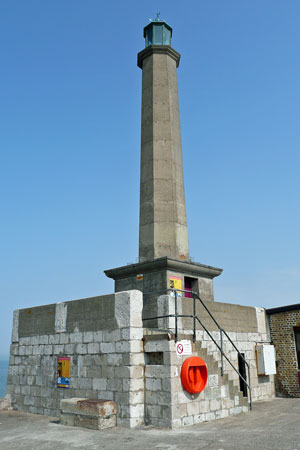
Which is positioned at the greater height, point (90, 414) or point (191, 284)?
point (191, 284)

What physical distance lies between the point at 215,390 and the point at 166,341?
2055 mm

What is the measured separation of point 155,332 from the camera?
10133mm

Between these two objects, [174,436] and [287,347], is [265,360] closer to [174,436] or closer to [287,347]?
[287,347]

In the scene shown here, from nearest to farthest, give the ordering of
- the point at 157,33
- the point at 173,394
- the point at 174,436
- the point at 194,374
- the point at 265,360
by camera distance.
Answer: the point at 174,436 < the point at 173,394 < the point at 194,374 < the point at 265,360 < the point at 157,33

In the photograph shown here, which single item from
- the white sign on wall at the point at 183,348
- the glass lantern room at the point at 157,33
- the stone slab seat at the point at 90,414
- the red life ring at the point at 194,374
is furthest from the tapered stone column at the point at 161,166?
the stone slab seat at the point at 90,414

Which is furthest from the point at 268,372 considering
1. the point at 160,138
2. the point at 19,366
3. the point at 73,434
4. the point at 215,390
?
the point at 160,138

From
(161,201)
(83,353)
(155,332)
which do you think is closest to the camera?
(155,332)

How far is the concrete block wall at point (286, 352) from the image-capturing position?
1357 cm

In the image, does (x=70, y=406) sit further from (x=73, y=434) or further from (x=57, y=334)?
(x=57, y=334)

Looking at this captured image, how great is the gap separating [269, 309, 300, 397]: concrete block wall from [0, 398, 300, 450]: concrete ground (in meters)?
3.82

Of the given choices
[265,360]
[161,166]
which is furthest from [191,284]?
[161,166]

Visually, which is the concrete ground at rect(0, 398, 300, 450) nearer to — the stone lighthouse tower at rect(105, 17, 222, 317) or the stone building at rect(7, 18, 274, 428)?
the stone building at rect(7, 18, 274, 428)

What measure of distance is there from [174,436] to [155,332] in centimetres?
281

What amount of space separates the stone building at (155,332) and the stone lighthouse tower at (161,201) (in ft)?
0.15
